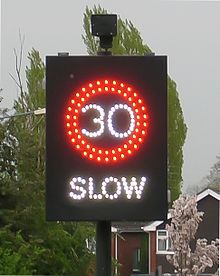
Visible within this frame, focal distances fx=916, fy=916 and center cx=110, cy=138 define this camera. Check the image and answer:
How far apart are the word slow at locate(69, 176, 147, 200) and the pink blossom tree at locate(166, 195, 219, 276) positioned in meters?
31.1

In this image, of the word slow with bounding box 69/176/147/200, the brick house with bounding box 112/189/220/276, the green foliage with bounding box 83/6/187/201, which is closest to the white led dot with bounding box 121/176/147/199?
the word slow with bounding box 69/176/147/200

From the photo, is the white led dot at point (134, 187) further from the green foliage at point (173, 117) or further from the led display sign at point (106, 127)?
the green foliage at point (173, 117)

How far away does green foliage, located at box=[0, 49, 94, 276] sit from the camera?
54.5ft

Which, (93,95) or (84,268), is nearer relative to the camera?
(93,95)

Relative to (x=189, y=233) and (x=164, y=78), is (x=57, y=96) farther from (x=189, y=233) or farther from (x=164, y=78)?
(x=189, y=233)

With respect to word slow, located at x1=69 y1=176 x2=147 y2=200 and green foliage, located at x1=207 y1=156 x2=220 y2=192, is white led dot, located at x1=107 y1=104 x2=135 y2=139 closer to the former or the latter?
word slow, located at x1=69 y1=176 x2=147 y2=200

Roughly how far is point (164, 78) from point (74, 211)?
778 millimetres

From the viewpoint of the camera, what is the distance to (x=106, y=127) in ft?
14.6

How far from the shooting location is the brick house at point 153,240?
50.3 metres

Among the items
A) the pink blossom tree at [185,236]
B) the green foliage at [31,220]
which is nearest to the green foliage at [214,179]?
the pink blossom tree at [185,236]

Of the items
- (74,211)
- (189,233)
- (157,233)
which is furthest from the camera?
(157,233)

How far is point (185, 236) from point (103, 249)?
31.7 meters

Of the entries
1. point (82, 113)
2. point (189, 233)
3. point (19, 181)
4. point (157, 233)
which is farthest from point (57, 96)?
point (157, 233)

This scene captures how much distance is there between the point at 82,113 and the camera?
175 inches
